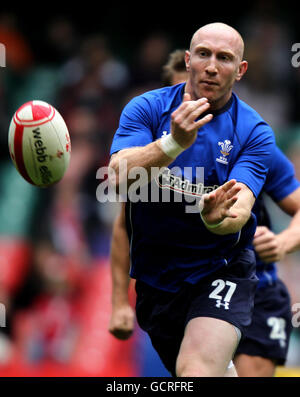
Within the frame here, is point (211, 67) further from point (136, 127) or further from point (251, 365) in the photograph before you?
point (251, 365)

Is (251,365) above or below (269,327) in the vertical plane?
below

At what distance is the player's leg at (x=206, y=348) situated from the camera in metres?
3.99

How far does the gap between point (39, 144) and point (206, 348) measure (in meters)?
1.55

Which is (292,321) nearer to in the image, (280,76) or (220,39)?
(220,39)

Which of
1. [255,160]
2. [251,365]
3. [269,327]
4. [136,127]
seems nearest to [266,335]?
[269,327]

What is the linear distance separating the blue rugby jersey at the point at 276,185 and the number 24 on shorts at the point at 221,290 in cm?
88

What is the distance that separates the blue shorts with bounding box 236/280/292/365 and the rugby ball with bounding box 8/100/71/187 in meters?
1.98

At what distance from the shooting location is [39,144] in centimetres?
430

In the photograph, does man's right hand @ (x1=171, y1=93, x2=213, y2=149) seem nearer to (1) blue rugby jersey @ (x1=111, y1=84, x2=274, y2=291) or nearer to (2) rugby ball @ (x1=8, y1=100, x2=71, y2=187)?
(1) blue rugby jersey @ (x1=111, y1=84, x2=274, y2=291)

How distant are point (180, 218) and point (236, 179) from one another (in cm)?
43

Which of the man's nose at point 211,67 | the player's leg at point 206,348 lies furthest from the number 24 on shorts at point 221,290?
the man's nose at point 211,67

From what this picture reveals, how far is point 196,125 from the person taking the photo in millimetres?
3850

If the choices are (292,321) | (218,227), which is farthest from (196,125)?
(292,321)

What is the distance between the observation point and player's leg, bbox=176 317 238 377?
3.99m
